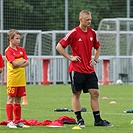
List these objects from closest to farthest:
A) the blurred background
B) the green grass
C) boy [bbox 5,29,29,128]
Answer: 1. the green grass
2. boy [bbox 5,29,29,128]
3. the blurred background

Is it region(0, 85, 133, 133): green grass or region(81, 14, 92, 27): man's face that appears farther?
region(81, 14, 92, 27): man's face

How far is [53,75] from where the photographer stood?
29938 millimetres

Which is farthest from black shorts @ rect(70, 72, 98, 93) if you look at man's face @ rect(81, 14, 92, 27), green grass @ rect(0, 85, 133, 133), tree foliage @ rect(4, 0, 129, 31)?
tree foliage @ rect(4, 0, 129, 31)

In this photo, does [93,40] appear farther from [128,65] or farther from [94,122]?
[128,65]

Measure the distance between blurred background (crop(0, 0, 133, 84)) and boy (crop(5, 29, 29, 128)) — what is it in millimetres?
16702

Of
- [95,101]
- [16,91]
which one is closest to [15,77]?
[16,91]

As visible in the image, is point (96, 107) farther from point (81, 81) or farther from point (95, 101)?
point (81, 81)

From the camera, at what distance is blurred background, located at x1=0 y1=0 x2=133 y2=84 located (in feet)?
97.5

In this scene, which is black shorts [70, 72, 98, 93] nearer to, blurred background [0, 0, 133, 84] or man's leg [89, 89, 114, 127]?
man's leg [89, 89, 114, 127]

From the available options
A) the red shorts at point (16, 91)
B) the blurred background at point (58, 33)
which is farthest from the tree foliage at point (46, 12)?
the red shorts at point (16, 91)

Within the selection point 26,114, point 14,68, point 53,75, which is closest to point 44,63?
point 53,75

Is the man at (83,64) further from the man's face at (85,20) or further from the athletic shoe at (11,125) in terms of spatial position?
the athletic shoe at (11,125)

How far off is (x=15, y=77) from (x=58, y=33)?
1945cm

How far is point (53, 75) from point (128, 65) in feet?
11.5
